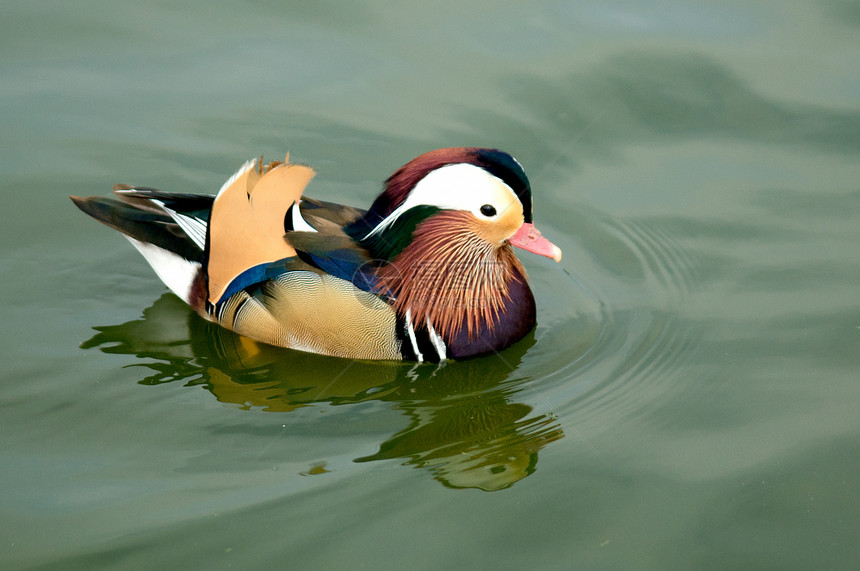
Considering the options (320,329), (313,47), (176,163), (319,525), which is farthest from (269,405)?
(313,47)

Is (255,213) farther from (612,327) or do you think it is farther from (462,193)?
(612,327)

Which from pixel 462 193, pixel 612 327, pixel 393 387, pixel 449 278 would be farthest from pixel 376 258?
pixel 612 327

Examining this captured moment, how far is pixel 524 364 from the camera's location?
16.2 ft

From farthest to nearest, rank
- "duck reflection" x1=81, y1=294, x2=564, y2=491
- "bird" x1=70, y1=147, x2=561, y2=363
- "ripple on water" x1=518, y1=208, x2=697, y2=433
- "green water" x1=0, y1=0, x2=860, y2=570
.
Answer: "bird" x1=70, y1=147, x2=561, y2=363, "ripple on water" x1=518, y1=208, x2=697, y2=433, "duck reflection" x1=81, y1=294, x2=564, y2=491, "green water" x1=0, y1=0, x2=860, y2=570

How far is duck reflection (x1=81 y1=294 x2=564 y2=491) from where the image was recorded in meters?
4.26

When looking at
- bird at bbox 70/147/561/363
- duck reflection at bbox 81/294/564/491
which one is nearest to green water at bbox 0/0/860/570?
duck reflection at bbox 81/294/564/491

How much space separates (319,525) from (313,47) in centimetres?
445

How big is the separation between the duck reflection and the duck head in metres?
0.28

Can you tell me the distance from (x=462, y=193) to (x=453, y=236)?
294 mm

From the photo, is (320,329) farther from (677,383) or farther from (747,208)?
(747,208)

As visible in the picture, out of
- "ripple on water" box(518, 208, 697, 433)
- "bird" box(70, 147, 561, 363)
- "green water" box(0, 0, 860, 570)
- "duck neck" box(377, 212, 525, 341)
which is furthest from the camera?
"duck neck" box(377, 212, 525, 341)

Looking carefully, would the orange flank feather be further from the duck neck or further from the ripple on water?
the ripple on water

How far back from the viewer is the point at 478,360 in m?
5.01

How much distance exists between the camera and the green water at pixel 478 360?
387 cm
